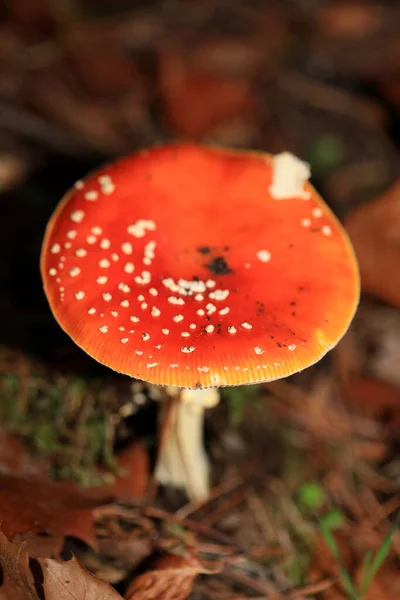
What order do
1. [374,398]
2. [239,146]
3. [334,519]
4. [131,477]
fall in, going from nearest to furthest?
[131,477] < [334,519] < [374,398] < [239,146]

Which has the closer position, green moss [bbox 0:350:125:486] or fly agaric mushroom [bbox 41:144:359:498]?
fly agaric mushroom [bbox 41:144:359:498]

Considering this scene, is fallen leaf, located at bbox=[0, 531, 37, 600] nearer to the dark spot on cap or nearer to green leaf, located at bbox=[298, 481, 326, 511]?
the dark spot on cap

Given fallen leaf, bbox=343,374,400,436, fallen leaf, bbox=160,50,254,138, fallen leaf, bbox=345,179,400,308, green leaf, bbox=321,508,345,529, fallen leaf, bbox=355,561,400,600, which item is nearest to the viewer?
fallen leaf, bbox=355,561,400,600

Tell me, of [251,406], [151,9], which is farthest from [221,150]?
[151,9]

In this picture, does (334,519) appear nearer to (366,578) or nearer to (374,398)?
(366,578)

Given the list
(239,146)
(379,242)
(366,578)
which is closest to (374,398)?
(379,242)

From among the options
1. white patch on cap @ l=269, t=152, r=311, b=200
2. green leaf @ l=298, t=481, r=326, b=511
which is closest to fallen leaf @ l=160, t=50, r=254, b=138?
white patch on cap @ l=269, t=152, r=311, b=200
